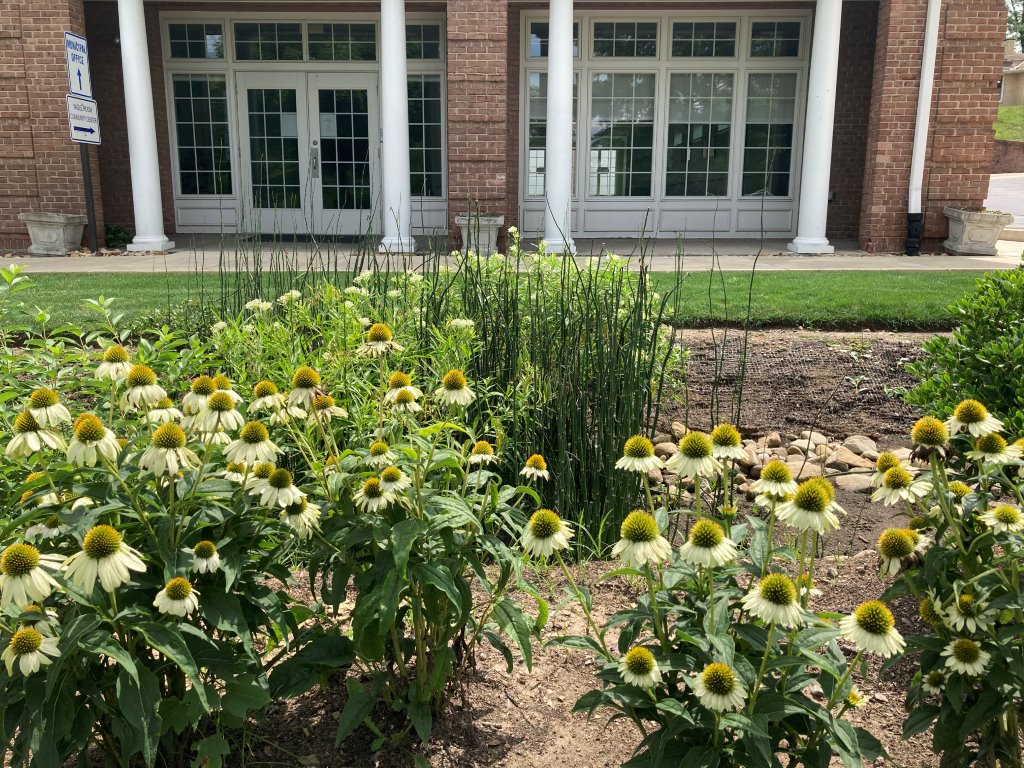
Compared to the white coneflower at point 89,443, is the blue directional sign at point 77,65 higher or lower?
higher

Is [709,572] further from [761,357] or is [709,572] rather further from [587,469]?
[761,357]

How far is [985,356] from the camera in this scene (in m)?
2.72

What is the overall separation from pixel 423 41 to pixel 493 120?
223cm

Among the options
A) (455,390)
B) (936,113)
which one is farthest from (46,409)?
(936,113)

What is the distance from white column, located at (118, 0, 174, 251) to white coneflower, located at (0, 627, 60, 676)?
9.76 metres

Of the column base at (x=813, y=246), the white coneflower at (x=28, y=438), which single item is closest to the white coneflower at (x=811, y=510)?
the white coneflower at (x=28, y=438)

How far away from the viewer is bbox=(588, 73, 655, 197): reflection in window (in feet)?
37.8

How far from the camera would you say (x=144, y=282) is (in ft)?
24.6

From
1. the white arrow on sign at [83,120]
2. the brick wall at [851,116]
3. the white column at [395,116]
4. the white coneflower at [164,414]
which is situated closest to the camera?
the white coneflower at [164,414]

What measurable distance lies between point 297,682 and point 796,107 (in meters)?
11.3

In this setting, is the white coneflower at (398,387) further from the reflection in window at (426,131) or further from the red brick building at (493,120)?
the reflection in window at (426,131)

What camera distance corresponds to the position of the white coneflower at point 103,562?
134 centimetres

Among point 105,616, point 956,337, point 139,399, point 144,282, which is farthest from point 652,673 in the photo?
point 144,282

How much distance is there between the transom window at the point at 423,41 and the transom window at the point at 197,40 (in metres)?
2.45
